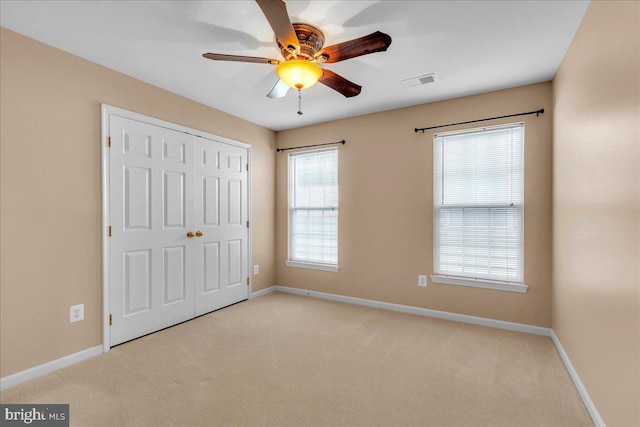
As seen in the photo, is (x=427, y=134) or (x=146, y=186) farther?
(x=427, y=134)

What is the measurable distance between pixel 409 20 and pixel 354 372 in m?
2.58

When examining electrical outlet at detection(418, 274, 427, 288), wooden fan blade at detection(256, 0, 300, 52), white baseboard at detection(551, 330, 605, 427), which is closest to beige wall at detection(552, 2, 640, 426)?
white baseboard at detection(551, 330, 605, 427)

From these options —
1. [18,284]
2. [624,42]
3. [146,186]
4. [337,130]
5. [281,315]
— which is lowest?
[281,315]

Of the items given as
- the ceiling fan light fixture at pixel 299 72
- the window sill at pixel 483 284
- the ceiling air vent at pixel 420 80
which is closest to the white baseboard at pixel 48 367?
the ceiling fan light fixture at pixel 299 72

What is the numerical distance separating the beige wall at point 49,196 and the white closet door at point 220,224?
3.33 ft

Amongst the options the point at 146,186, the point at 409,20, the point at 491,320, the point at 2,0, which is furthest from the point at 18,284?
the point at 491,320

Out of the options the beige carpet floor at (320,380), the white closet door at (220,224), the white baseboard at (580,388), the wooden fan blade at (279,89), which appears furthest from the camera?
the white closet door at (220,224)

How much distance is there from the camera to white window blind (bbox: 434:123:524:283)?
314 cm

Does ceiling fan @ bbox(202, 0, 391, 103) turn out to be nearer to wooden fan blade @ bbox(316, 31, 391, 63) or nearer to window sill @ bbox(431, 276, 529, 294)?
wooden fan blade @ bbox(316, 31, 391, 63)

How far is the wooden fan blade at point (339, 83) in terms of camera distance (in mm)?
2256

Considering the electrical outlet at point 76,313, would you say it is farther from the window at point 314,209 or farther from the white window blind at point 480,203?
the white window blind at point 480,203

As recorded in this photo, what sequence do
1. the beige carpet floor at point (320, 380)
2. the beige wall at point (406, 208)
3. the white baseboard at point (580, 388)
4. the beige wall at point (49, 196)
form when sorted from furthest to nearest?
1. the beige wall at point (406, 208)
2. the beige wall at point (49, 196)
3. the beige carpet floor at point (320, 380)
4. the white baseboard at point (580, 388)

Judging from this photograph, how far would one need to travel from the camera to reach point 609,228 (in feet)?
5.30

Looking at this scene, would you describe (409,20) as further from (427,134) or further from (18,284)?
(18,284)
